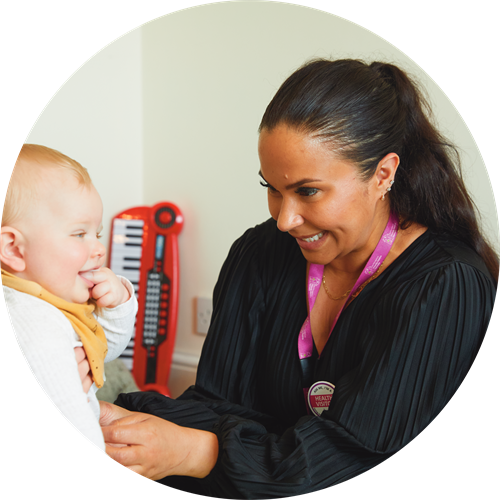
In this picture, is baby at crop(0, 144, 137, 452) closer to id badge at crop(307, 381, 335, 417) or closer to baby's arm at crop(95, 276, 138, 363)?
baby's arm at crop(95, 276, 138, 363)

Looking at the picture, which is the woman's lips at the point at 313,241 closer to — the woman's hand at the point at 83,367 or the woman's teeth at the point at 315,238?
the woman's teeth at the point at 315,238

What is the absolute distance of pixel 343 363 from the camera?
82cm

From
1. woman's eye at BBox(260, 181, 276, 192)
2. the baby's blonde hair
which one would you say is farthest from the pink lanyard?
the baby's blonde hair

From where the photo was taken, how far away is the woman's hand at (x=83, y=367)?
2.28 ft

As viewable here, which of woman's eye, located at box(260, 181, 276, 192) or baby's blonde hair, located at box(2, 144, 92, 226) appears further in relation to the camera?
Answer: woman's eye, located at box(260, 181, 276, 192)

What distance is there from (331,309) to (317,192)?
24 cm

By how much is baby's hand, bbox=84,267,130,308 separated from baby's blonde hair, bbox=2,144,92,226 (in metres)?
0.13

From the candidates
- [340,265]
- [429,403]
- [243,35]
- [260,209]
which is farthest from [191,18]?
[429,403]

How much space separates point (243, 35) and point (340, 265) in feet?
1.46

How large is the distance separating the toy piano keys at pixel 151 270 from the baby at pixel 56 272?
0.11m

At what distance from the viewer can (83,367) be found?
0.70m

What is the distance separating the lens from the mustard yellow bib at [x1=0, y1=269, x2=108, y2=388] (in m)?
0.66

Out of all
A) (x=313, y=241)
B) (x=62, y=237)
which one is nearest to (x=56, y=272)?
(x=62, y=237)

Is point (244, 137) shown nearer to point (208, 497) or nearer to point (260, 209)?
point (260, 209)
